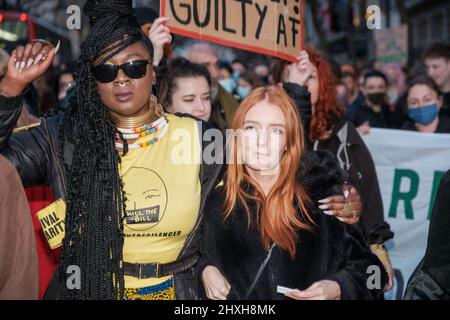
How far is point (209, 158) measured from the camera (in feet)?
11.0

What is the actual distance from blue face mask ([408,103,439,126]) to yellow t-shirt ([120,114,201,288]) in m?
3.40

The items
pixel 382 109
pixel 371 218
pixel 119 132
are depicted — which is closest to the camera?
pixel 119 132

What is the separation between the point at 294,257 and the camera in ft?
10.0

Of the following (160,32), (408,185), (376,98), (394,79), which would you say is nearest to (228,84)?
(376,98)

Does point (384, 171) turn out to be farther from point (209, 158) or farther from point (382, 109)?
point (209, 158)

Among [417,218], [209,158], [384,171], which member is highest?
[209,158]

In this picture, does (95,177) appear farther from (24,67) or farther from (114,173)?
(24,67)

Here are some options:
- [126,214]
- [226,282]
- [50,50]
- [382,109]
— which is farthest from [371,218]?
[382,109]

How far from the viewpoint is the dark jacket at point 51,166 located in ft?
10.1

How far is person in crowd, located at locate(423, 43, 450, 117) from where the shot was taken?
265 inches

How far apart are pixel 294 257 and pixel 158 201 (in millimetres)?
713

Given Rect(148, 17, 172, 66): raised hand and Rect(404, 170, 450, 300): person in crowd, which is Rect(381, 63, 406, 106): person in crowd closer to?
Rect(148, 17, 172, 66): raised hand

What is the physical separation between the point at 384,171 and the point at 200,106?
2357 millimetres
